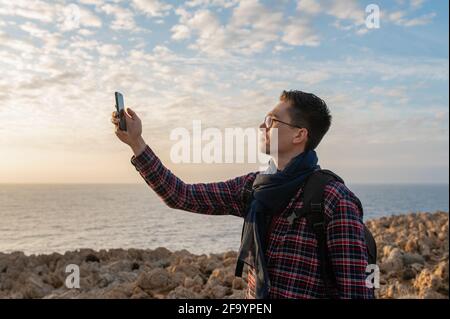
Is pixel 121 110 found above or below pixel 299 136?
above

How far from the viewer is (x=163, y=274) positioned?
320 inches

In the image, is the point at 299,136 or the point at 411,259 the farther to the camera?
the point at 411,259

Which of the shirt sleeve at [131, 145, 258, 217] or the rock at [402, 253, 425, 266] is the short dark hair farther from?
the rock at [402, 253, 425, 266]

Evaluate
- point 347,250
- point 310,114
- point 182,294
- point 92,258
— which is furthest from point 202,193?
point 92,258

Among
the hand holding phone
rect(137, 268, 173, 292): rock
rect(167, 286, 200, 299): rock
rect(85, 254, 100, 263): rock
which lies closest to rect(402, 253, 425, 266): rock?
rect(167, 286, 200, 299): rock

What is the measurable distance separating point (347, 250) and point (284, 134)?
784 mm

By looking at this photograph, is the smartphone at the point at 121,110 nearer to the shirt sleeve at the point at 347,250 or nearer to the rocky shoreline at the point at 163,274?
the shirt sleeve at the point at 347,250

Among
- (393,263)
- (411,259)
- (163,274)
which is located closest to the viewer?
(163,274)

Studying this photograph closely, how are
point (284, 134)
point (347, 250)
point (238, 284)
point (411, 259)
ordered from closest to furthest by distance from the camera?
point (347, 250), point (284, 134), point (238, 284), point (411, 259)

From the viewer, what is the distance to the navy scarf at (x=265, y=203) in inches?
104

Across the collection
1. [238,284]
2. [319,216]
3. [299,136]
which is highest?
[299,136]

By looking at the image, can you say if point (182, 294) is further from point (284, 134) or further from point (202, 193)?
point (284, 134)

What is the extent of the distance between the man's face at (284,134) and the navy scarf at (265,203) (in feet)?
0.30
